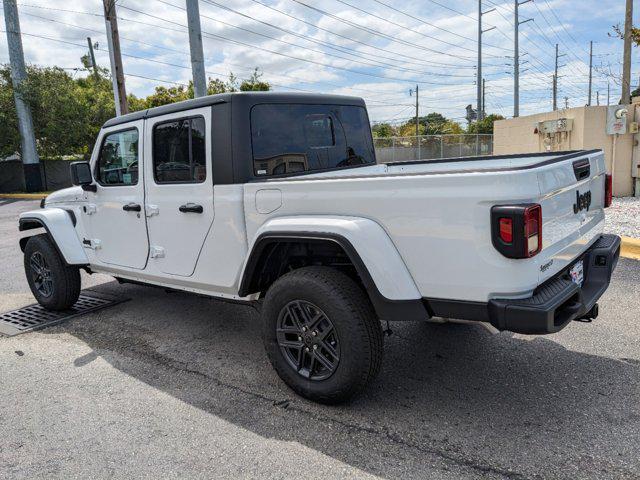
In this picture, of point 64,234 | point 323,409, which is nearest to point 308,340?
point 323,409

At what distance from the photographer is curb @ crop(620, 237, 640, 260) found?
6.26m

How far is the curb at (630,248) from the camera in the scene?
6262mm

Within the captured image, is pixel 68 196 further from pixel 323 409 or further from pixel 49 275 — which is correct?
pixel 323 409

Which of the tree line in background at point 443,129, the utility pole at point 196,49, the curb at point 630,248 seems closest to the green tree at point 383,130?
the tree line in background at point 443,129

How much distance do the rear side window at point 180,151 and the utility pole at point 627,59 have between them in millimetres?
13629

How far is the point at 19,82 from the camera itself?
68.5ft

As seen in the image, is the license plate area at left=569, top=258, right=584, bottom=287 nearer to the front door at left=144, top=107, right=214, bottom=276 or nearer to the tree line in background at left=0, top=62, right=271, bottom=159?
the front door at left=144, top=107, right=214, bottom=276

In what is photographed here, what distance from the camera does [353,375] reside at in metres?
2.91

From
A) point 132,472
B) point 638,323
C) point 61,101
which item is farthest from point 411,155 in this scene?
point 132,472

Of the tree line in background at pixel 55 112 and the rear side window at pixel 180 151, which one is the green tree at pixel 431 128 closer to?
the tree line in background at pixel 55 112

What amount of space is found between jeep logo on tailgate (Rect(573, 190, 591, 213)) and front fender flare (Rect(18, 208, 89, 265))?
4.18m

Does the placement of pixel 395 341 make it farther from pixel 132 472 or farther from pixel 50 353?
pixel 50 353

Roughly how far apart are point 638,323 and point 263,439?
3230 millimetres

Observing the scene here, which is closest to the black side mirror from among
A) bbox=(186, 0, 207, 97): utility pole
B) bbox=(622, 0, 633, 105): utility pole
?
bbox=(186, 0, 207, 97): utility pole
